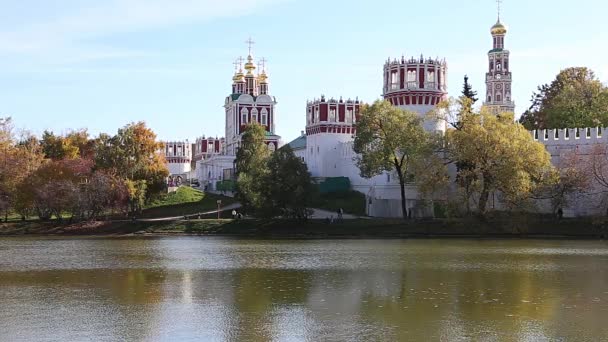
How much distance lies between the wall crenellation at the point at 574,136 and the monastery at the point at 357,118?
58 mm

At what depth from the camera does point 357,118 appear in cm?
6341

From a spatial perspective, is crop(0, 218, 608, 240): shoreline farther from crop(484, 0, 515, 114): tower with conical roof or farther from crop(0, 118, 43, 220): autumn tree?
crop(484, 0, 515, 114): tower with conical roof

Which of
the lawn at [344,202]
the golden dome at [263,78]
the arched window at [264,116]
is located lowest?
the lawn at [344,202]

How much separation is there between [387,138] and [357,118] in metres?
12.2

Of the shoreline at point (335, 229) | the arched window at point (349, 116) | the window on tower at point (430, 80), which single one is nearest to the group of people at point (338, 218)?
the shoreline at point (335, 229)

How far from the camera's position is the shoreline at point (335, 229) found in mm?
46531

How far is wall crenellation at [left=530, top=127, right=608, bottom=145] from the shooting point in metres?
49.5

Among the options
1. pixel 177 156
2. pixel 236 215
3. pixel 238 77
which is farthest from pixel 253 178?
pixel 177 156

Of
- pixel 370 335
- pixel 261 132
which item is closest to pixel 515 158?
pixel 261 132

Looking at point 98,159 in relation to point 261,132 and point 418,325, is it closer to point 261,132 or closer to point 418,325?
point 261,132

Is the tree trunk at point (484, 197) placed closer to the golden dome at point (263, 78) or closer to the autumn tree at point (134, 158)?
the autumn tree at point (134, 158)

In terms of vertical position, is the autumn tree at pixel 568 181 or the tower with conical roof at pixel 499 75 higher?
the tower with conical roof at pixel 499 75

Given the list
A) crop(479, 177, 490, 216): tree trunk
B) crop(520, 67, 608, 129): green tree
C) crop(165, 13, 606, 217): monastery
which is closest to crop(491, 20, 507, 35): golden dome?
crop(165, 13, 606, 217): monastery

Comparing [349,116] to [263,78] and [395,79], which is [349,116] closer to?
[395,79]
